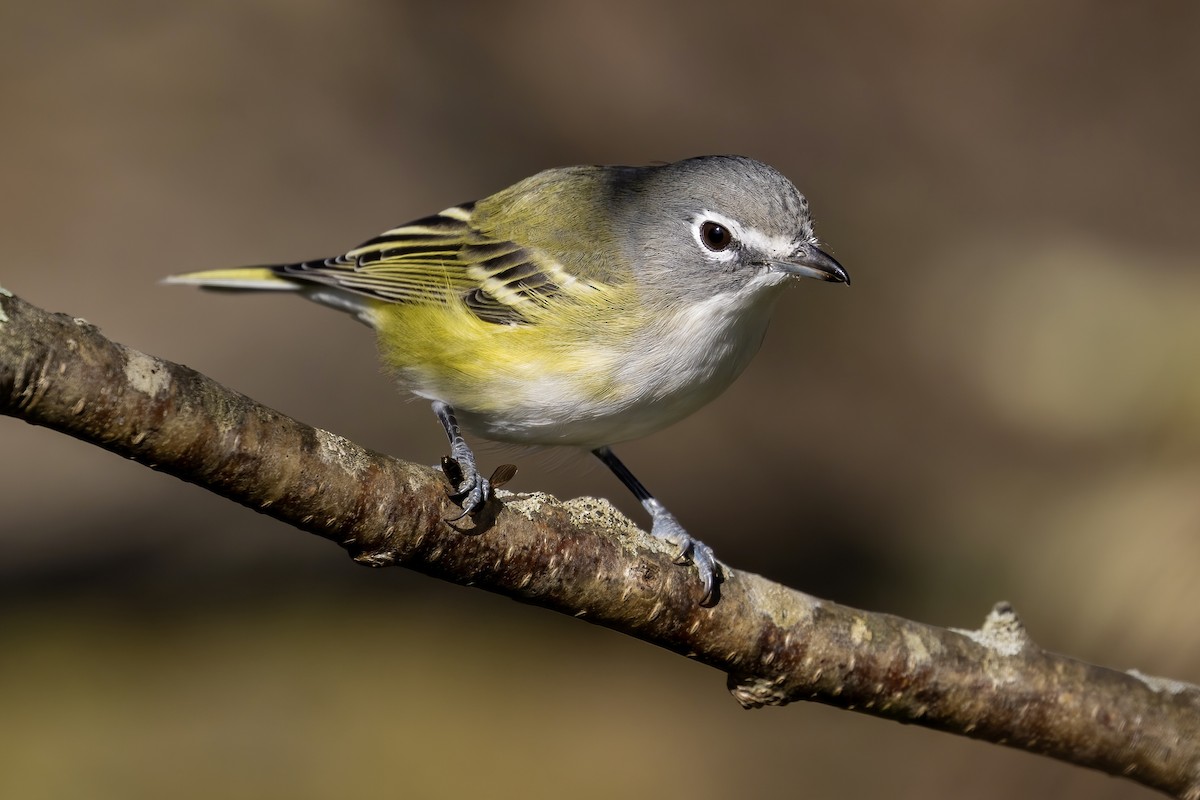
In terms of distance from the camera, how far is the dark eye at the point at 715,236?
4453mm

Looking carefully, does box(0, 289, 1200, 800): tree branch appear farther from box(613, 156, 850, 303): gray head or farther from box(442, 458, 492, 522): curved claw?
box(613, 156, 850, 303): gray head

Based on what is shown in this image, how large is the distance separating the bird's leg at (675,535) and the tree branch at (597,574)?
2.7 inches

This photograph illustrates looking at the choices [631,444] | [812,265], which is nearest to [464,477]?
[812,265]

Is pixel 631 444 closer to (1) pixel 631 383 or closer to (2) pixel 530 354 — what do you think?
(2) pixel 530 354

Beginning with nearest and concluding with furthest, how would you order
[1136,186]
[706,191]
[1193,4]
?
[706,191], [1136,186], [1193,4]

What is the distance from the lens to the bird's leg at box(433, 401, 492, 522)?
3.10 m

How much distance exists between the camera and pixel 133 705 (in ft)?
23.5

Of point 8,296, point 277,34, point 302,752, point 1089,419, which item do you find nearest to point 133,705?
point 302,752

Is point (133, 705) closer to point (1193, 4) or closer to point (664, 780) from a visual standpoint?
point (664, 780)

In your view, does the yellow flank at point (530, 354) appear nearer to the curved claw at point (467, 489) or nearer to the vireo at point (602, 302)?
the vireo at point (602, 302)

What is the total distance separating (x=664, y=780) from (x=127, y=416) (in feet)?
18.4

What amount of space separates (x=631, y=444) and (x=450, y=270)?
4.13 m

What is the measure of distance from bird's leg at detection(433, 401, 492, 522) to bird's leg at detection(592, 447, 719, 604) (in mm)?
658

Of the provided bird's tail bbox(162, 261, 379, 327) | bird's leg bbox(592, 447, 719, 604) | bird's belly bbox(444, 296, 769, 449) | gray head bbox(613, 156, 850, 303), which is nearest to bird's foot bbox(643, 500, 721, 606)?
bird's leg bbox(592, 447, 719, 604)
